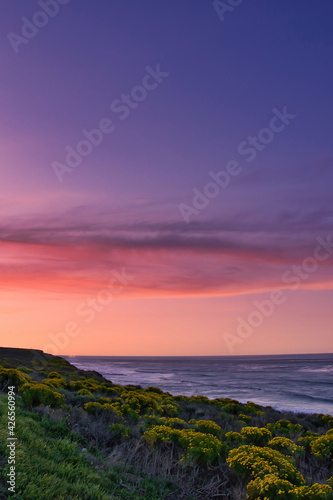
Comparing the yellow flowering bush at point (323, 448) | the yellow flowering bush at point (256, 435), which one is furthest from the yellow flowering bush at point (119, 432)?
the yellow flowering bush at point (323, 448)

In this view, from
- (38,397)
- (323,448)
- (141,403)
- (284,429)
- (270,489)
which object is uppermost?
(38,397)

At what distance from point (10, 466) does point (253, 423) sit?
675 inches

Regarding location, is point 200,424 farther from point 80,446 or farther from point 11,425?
point 11,425

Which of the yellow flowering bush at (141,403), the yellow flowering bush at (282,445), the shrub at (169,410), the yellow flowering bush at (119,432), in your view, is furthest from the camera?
the shrub at (169,410)

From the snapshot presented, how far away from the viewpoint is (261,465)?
7.47m

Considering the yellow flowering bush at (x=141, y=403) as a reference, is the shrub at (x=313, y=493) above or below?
above

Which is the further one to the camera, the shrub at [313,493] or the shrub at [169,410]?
the shrub at [169,410]

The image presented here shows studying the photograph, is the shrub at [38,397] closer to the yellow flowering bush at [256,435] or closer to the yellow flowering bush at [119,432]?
the yellow flowering bush at [119,432]

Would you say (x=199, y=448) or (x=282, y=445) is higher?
(x=199, y=448)

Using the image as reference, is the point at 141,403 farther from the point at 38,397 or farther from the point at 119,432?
the point at 119,432

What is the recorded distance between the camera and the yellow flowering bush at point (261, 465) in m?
7.17

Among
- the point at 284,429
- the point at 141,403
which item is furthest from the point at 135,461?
the point at 284,429

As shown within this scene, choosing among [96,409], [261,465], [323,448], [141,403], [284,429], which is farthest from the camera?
[141,403]

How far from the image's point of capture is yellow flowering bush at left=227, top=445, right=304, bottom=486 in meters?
7.17
